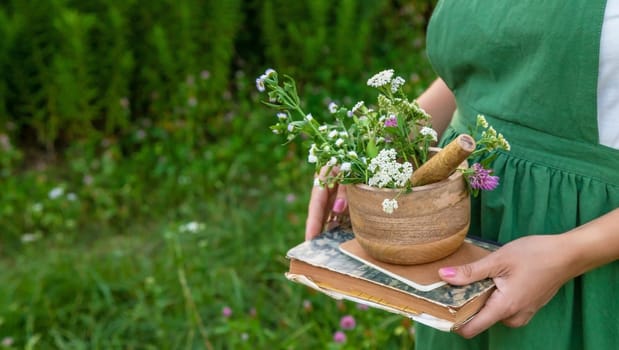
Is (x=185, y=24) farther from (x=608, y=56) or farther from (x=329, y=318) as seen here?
(x=608, y=56)

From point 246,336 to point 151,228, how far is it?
1.21 metres

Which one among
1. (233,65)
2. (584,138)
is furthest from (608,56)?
(233,65)

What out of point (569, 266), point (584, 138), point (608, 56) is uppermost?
point (608, 56)

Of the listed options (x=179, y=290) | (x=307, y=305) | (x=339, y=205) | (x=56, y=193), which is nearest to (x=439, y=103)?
(x=339, y=205)

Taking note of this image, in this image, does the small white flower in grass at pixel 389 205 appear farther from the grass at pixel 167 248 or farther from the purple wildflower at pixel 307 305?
the purple wildflower at pixel 307 305

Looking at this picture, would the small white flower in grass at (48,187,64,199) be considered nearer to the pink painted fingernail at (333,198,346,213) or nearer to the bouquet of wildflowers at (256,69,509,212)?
the pink painted fingernail at (333,198,346,213)

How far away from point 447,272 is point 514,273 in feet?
0.30

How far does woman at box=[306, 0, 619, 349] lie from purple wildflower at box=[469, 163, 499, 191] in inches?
3.6

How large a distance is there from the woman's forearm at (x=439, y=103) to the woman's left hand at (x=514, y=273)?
42 centimetres

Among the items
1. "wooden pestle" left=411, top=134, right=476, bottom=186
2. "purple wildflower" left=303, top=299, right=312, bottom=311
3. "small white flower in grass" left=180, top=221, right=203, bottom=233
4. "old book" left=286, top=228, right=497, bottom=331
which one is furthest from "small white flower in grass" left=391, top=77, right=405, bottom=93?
"small white flower in grass" left=180, top=221, right=203, bottom=233

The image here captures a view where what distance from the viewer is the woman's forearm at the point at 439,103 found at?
1385mm

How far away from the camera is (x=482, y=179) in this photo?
103 cm

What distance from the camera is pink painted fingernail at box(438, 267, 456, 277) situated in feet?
3.29

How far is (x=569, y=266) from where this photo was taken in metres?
1.01
